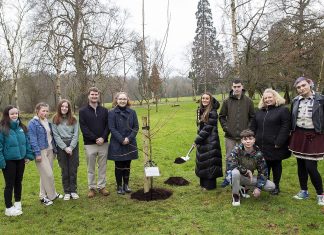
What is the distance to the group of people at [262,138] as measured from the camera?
511cm

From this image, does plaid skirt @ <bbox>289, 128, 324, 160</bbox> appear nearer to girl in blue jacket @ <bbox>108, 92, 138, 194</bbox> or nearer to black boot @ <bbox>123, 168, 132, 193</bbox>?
girl in blue jacket @ <bbox>108, 92, 138, 194</bbox>

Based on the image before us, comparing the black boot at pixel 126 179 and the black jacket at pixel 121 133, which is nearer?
the black jacket at pixel 121 133

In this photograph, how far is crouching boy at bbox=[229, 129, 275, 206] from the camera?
5.20 meters

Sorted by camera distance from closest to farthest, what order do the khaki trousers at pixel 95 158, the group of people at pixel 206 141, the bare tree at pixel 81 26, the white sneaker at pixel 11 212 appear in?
the group of people at pixel 206 141
the white sneaker at pixel 11 212
the khaki trousers at pixel 95 158
the bare tree at pixel 81 26

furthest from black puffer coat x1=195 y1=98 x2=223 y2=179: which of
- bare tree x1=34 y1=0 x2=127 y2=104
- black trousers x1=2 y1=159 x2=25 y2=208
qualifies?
bare tree x1=34 y1=0 x2=127 y2=104

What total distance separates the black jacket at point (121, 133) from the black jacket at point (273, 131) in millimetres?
2175

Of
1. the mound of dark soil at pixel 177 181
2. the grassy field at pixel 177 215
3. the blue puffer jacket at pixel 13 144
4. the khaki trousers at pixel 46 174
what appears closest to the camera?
the grassy field at pixel 177 215

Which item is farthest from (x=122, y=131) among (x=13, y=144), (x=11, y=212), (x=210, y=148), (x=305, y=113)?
(x=305, y=113)

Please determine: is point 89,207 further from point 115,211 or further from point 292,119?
point 292,119

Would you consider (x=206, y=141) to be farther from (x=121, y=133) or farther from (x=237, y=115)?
(x=121, y=133)

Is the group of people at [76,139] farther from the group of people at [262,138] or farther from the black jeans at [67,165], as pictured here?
the group of people at [262,138]

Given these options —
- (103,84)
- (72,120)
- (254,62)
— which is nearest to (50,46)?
(103,84)

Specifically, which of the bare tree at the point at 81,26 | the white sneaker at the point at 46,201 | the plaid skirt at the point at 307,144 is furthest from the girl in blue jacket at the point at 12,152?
the bare tree at the point at 81,26

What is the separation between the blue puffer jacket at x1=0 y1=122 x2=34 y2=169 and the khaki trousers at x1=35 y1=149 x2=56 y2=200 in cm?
34
